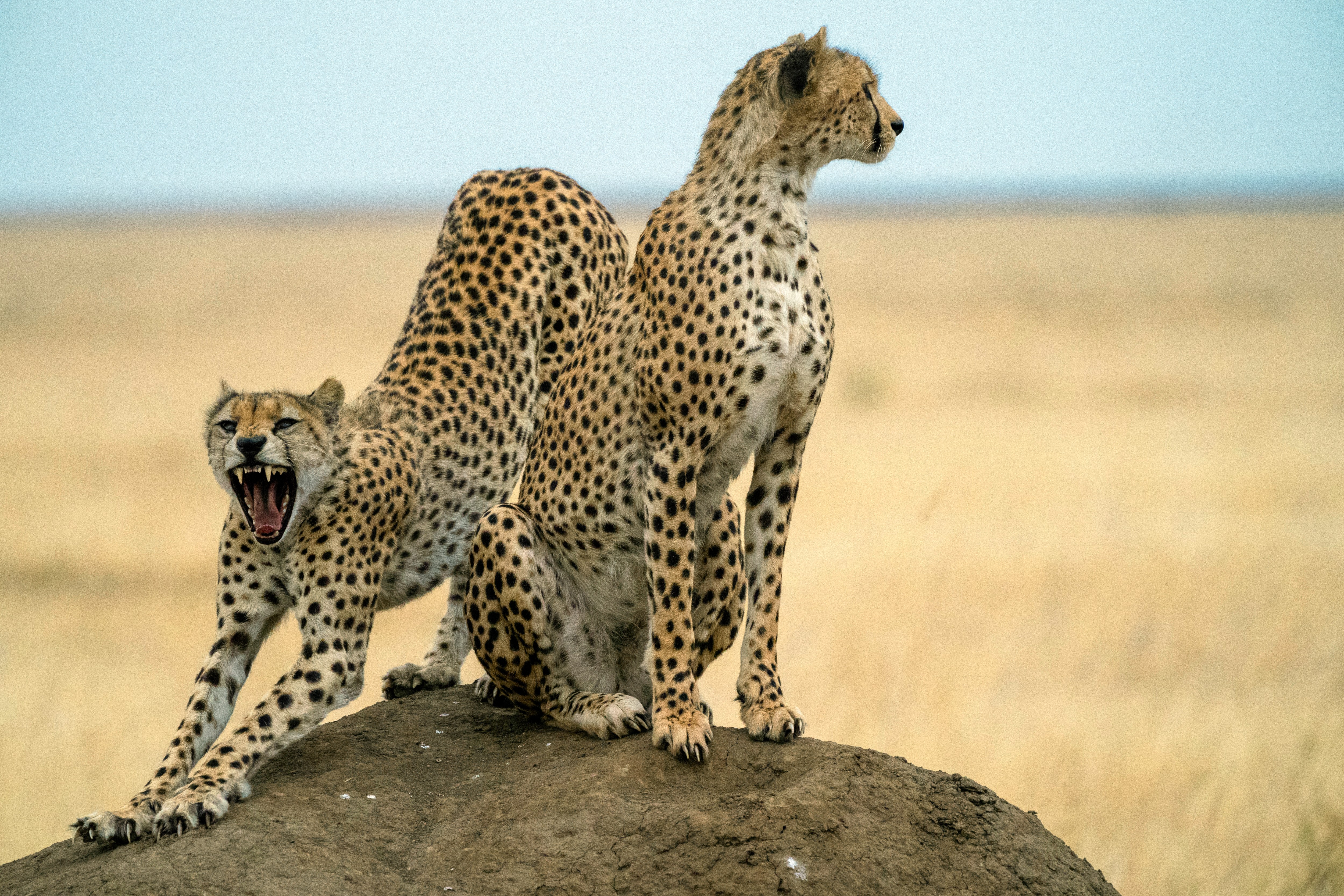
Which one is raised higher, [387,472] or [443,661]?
[387,472]

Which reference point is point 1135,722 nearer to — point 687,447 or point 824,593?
point 824,593

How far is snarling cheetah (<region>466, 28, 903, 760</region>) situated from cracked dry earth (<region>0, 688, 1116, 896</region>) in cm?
20

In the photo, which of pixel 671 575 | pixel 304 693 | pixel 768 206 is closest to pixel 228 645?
pixel 304 693

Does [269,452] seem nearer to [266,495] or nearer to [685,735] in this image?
[266,495]

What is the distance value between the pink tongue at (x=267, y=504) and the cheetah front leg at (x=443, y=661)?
1.08m

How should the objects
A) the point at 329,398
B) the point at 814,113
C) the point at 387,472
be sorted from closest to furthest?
1. the point at 814,113
2. the point at 329,398
3. the point at 387,472

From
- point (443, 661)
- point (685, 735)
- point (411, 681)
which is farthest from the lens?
point (443, 661)

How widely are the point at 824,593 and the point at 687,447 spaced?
7.67 meters

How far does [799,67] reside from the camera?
14.2ft

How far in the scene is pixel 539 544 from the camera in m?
4.77

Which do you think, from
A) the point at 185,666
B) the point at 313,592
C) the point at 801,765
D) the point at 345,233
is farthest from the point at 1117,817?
the point at 345,233

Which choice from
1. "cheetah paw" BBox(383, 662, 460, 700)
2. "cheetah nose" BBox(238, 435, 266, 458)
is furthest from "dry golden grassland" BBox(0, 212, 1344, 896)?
"cheetah nose" BBox(238, 435, 266, 458)

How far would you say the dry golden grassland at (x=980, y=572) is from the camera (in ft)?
25.2

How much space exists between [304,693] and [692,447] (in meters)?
1.48
